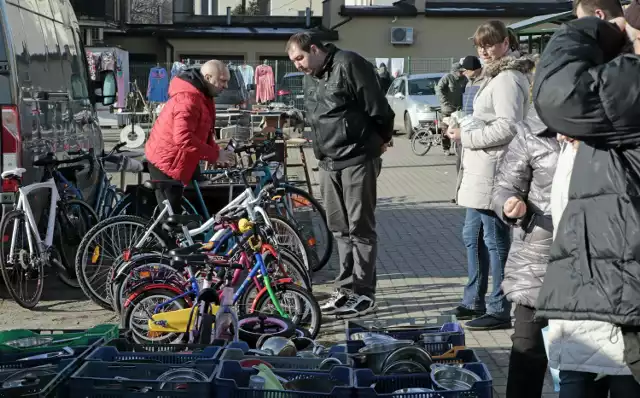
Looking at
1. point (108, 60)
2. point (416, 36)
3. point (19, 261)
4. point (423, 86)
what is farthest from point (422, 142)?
point (416, 36)

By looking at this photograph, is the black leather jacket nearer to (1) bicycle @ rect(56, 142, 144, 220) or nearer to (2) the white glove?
(2) the white glove

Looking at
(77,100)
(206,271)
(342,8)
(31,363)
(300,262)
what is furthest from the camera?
(342,8)

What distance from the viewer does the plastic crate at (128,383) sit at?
3.57m

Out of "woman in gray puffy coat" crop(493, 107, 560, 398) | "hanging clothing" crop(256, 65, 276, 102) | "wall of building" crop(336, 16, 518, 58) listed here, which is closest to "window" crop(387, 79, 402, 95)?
"hanging clothing" crop(256, 65, 276, 102)

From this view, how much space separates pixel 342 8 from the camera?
41312 mm

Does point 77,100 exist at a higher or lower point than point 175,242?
higher

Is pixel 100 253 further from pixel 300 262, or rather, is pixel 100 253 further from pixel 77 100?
pixel 77 100

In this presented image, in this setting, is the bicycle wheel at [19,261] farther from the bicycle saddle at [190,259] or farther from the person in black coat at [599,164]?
the person in black coat at [599,164]

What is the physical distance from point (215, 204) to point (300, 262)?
210cm

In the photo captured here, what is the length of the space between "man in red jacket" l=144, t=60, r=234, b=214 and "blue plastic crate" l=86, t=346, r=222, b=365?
3500 mm

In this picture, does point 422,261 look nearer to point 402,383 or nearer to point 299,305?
point 299,305

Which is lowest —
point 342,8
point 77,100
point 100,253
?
point 100,253

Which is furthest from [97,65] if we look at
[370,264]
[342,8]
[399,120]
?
[370,264]

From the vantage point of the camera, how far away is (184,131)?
7.38 meters
